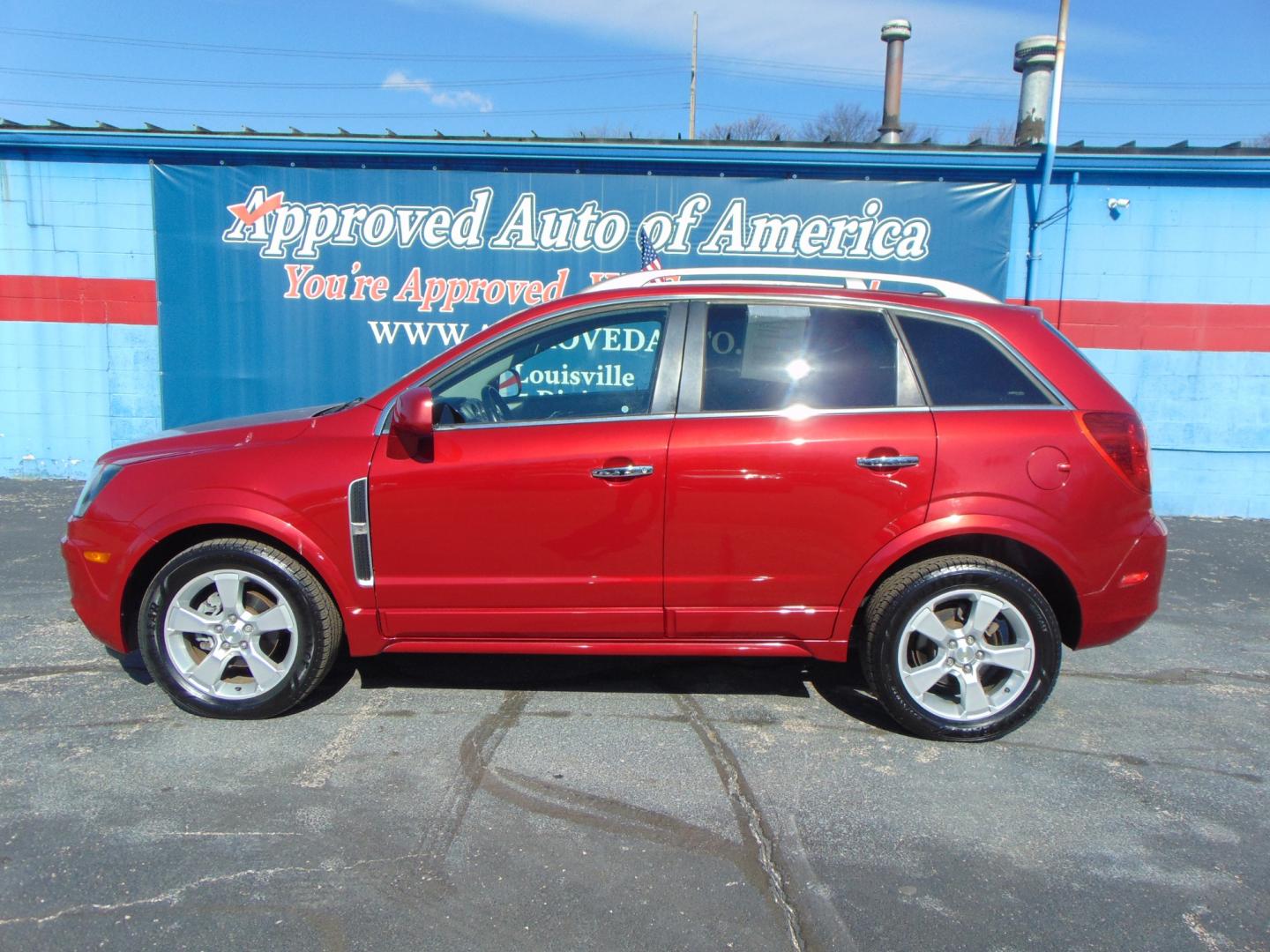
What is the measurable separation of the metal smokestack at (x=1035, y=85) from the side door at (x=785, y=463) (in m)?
6.79

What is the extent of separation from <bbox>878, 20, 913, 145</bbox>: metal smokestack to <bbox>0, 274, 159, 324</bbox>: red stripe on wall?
8354 millimetres

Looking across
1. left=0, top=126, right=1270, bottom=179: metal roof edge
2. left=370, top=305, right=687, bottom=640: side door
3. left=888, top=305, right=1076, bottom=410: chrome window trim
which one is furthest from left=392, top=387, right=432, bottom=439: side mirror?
left=0, top=126, right=1270, bottom=179: metal roof edge

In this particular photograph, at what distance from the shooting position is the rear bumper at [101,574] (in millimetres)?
3828

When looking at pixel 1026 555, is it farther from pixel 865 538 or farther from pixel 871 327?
pixel 871 327

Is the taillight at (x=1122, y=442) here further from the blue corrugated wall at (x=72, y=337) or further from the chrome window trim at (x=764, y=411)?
the blue corrugated wall at (x=72, y=337)

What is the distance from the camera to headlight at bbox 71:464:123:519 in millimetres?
3914

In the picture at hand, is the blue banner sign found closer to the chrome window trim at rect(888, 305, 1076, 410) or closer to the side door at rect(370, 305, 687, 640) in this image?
the chrome window trim at rect(888, 305, 1076, 410)

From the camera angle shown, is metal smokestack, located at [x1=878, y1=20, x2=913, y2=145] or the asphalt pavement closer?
the asphalt pavement

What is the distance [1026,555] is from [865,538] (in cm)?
70

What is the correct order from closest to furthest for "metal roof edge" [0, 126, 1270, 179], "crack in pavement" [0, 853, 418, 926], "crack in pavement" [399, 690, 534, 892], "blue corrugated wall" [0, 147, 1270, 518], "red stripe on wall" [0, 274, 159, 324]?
"crack in pavement" [0, 853, 418, 926] < "crack in pavement" [399, 690, 534, 892] < "metal roof edge" [0, 126, 1270, 179] < "blue corrugated wall" [0, 147, 1270, 518] < "red stripe on wall" [0, 274, 159, 324]

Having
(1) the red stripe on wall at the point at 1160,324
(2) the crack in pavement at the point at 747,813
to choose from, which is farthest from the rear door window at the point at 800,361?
(1) the red stripe on wall at the point at 1160,324

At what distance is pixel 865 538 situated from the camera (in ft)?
12.2

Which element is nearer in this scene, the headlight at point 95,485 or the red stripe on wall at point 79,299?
the headlight at point 95,485

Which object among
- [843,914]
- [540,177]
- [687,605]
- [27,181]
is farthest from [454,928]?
[27,181]
